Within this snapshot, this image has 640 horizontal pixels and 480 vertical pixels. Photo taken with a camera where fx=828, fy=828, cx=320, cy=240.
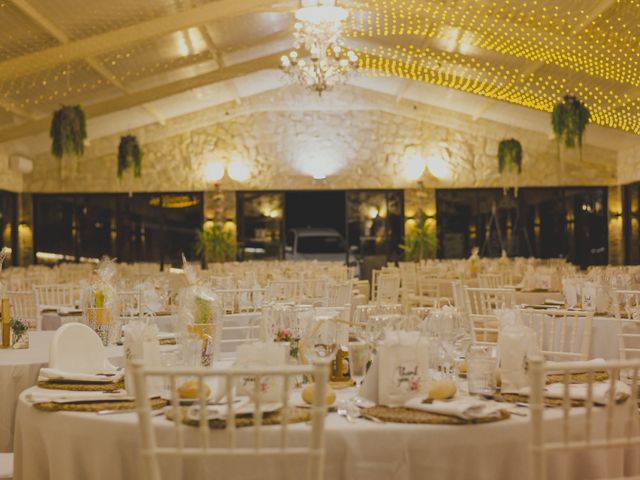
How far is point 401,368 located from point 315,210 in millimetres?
15611

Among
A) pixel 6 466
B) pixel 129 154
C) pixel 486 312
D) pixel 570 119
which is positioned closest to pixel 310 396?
pixel 6 466

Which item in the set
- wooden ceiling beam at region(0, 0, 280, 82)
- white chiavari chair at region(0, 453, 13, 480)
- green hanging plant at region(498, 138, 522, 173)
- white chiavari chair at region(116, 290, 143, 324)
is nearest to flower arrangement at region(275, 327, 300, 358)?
white chiavari chair at region(0, 453, 13, 480)

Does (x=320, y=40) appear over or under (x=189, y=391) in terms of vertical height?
over

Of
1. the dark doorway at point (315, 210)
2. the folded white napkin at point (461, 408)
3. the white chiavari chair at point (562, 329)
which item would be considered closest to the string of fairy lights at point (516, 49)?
the dark doorway at point (315, 210)

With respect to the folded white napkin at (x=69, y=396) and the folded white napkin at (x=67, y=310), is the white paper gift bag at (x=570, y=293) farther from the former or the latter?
the folded white napkin at (x=69, y=396)

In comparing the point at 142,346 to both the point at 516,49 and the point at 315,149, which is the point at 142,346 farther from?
the point at 315,149

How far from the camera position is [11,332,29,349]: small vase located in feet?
14.3

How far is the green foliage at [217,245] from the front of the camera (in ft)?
57.8

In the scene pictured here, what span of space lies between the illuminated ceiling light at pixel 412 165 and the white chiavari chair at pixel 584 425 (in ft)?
49.5

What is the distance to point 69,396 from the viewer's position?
8.94ft

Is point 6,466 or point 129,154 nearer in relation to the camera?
point 6,466

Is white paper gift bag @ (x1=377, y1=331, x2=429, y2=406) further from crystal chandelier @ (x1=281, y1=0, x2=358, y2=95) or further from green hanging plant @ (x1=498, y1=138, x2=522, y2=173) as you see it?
green hanging plant @ (x1=498, y1=138, x2=522, y2=173)

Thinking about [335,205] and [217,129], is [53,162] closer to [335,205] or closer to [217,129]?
[217,129]

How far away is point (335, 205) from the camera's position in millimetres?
18297
